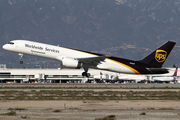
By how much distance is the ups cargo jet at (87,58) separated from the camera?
47.2 meters

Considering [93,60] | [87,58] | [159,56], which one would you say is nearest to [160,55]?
[159,56]

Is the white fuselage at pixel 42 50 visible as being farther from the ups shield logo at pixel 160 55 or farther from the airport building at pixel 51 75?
the airport building at pixel 51 75

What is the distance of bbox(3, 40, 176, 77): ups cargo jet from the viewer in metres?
47.2

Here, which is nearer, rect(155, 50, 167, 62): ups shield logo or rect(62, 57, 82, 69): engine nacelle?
rect(62, 57, 82, 69): engine nacelle

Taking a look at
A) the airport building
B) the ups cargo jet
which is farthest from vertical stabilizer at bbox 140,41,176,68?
the airport building

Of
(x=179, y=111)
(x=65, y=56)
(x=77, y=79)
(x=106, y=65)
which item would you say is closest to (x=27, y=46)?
(x=65, y=56)

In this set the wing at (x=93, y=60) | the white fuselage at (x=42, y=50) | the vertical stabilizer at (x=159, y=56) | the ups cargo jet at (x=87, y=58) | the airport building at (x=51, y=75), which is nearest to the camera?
the white fuselage at (x=42, y=50)

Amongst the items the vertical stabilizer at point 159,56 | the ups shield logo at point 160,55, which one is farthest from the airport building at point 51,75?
the ups shield logo at point 160,55

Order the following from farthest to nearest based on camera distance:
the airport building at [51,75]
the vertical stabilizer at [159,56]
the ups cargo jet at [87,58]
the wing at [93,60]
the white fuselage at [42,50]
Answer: the airport building at [51,75] < the vertical stabilizer at [159,56] < the wing at [93,60] < the ups cargo jet at [87,58] < the white fuselage at [42,50]

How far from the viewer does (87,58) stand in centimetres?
4741

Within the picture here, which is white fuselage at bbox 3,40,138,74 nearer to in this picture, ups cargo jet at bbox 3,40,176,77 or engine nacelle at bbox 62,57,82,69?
ups cargo jet at bbox 3,40,176,77

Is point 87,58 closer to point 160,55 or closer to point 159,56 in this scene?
point 159,56

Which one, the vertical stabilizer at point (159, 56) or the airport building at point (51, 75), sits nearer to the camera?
the vertical stabilizer at point (159, 56)

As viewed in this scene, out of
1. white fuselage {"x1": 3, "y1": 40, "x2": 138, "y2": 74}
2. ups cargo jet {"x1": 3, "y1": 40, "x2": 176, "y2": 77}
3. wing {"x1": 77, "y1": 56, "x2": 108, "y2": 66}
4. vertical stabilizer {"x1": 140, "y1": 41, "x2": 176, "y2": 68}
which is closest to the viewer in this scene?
white fuselage {"x1": 3, "y1": 40, "x2": 138, "y2": 74}
